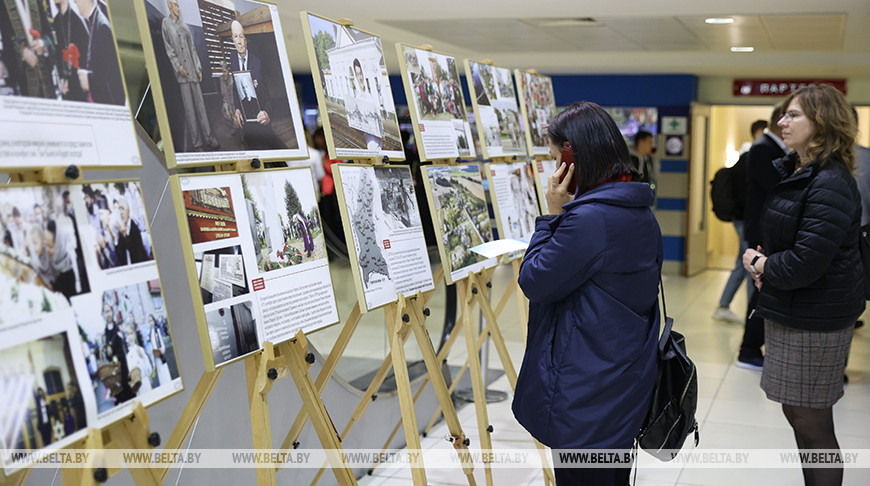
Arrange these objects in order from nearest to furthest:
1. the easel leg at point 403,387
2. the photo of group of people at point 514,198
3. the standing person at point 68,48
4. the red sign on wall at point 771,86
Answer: the standing person at point 68,48 → the easel leg at point 403,387 → the photo of group of people at point 514,198 → the red sign on wall at point 771,86

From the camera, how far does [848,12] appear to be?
561 centimetres

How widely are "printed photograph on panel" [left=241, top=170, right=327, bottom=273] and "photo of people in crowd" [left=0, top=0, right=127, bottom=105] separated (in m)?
0.51

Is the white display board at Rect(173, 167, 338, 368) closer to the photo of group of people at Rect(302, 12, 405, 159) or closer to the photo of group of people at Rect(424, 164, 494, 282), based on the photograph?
the photo of group of people at Rect(302, 12, 405, 159)

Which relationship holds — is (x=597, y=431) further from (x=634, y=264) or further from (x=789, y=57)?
(x=789, y=57)

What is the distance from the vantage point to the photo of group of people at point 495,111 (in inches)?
143

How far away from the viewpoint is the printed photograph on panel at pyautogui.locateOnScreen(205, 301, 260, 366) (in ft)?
6.31

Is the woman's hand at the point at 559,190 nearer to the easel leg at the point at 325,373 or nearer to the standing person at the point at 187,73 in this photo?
the easel leg at the point at 325,373

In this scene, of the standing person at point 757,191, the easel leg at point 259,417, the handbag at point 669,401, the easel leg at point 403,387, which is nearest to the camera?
the easel leg at point 259,417

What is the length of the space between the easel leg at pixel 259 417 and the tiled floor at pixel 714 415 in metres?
1.53

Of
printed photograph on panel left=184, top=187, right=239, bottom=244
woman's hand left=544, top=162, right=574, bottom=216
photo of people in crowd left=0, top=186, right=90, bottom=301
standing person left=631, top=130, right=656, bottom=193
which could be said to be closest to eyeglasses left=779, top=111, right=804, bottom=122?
woman's hand left=544, top=162, right=574, bottom=216

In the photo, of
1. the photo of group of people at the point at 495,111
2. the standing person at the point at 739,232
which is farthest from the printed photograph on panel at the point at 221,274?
the standing person at the point at 739,232

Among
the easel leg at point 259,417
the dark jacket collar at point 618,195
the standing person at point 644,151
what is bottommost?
the standing person at point 644,151

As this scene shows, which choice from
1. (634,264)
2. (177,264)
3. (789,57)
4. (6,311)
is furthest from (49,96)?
(789,57)

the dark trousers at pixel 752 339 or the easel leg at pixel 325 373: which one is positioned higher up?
the easel leg at pixel 325 373
